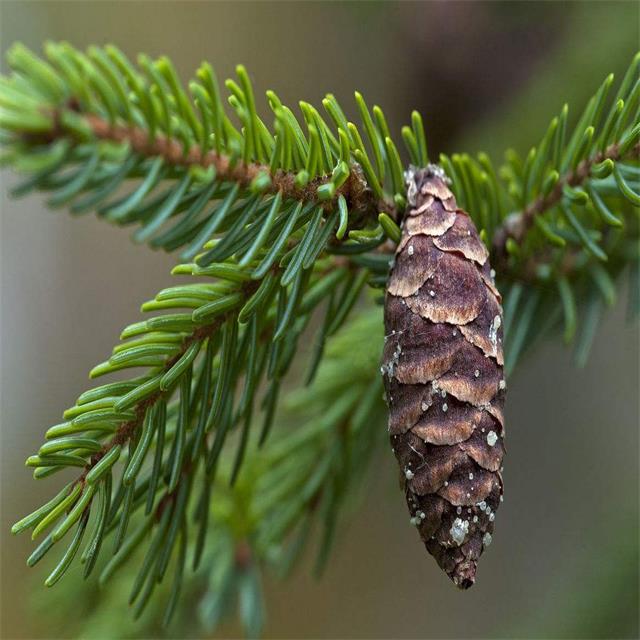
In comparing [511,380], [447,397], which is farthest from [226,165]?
[511,380]

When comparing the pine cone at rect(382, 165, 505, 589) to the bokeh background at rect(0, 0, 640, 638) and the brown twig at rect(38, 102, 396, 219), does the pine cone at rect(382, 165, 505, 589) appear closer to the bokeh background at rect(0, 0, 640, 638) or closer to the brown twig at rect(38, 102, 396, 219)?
the brown twig at rect(38, 102, 396, 219)

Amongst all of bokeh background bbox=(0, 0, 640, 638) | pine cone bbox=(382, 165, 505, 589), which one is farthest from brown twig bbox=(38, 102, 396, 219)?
bokeh background bbox=(0, 0, 640, 638)

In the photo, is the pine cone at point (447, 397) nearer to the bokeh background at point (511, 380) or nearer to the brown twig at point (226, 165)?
the brown twig at point (226, 165)

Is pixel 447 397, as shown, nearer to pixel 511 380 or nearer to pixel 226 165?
pixel 226 165

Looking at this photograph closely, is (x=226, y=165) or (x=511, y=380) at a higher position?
(x=226, y=165)

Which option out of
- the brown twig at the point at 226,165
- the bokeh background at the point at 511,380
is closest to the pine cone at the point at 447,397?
the brown twig at the point at 226,165
